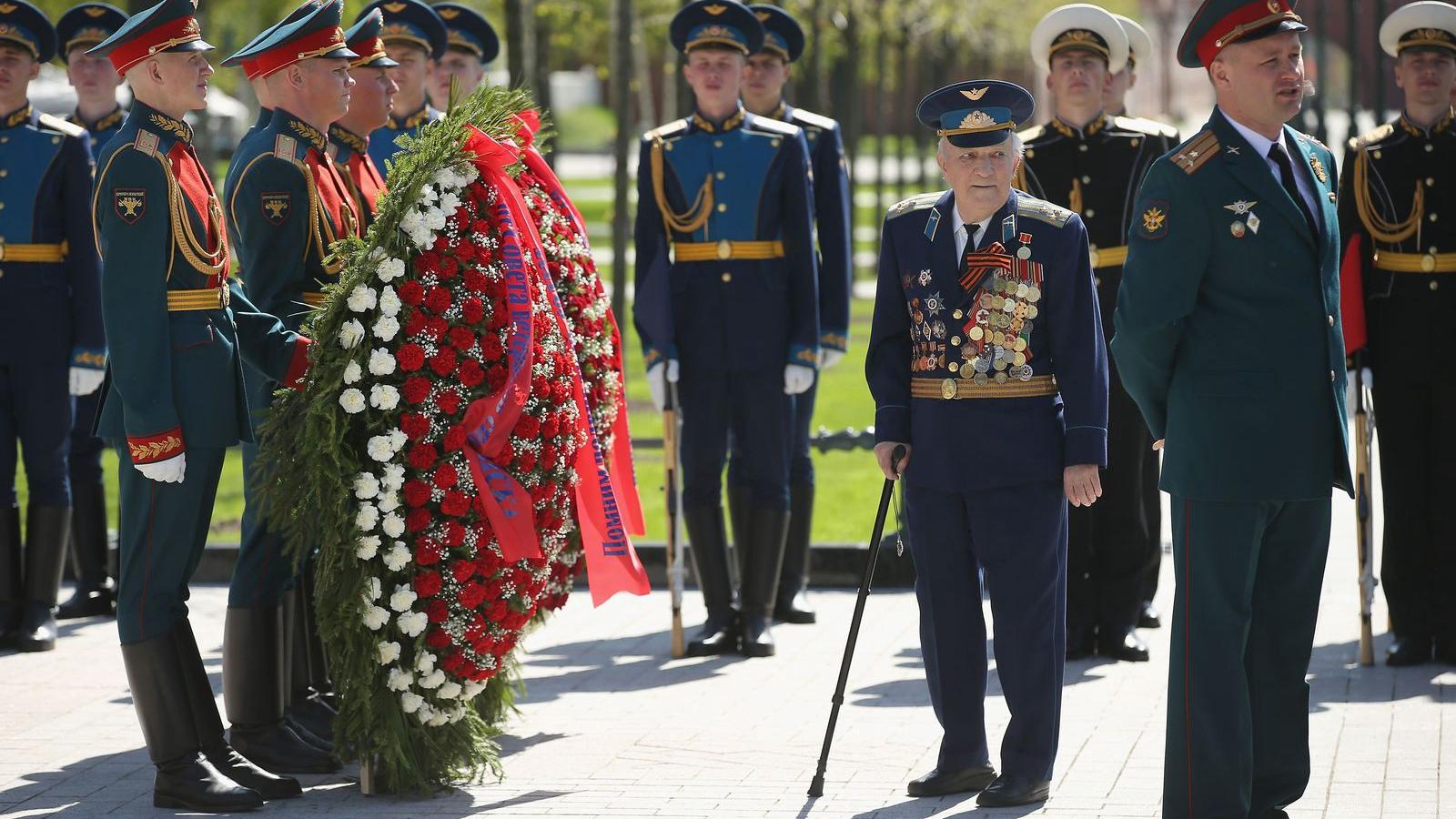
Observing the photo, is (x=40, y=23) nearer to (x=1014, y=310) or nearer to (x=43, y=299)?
(x=43, y=299)

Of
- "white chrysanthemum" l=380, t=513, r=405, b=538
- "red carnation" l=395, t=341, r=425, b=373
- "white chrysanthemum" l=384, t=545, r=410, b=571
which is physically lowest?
"white chrysanthemum" l=384, t=545, r=410, b=571

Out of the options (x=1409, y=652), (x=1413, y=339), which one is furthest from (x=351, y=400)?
(x=1409, y=652)

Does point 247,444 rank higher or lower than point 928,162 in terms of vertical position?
lower

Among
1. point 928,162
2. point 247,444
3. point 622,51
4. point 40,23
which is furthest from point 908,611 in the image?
point 928,162

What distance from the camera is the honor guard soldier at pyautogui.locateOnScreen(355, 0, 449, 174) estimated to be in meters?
8.12

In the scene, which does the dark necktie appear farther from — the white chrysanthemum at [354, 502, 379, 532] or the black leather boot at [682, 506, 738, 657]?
the black leather boot at [682, 506, 738, 657]

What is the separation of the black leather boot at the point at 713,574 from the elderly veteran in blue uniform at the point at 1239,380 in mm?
3235

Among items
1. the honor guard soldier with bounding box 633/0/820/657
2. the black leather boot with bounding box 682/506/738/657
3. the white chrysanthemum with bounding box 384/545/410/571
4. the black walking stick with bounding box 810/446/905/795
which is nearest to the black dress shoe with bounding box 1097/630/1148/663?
the honor guard soldier with bounding box 633/0/820/657

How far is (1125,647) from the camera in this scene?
759 centimetres

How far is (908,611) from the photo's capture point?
863cm

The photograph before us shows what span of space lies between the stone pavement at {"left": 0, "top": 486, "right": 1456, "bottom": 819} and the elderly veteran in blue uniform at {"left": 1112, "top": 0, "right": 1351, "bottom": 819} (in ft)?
2.05

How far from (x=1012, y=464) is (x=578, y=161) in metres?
40.6

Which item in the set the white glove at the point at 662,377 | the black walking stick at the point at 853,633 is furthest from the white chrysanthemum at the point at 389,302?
the white glove at the point at 662,377

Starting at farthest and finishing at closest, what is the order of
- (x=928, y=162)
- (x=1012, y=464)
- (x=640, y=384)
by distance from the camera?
(x=928, y=162), (x=640, y=384), (x=1012, y=464)
